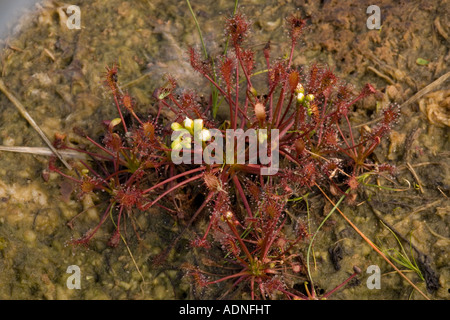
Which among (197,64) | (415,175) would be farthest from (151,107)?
(415,175)

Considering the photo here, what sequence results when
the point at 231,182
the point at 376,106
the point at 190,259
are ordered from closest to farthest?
the point at 190,259 → the point at 231,182 → the point at 376,106

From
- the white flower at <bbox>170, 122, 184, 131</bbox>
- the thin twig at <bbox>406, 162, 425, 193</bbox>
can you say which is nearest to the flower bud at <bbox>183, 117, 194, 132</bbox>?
the white flower at <bbox>170, 122, 184, 131</bbox>

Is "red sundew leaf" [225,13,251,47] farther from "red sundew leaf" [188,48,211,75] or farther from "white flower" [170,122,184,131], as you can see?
"white flower" [170,122,184,131]

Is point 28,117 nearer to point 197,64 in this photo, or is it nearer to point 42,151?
point 42,151

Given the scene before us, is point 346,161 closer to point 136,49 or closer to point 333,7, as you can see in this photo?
point 333,7

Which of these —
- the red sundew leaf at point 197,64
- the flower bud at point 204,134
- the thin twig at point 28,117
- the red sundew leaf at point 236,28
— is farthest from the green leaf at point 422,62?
the thin twig at point 28,117

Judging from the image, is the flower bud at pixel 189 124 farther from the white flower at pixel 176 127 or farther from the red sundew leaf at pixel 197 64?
the red sundew leaf at pixel 197 64

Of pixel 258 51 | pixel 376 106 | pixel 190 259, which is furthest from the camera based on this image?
pixel 258 51

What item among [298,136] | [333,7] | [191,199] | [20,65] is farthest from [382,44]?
[20,65]
